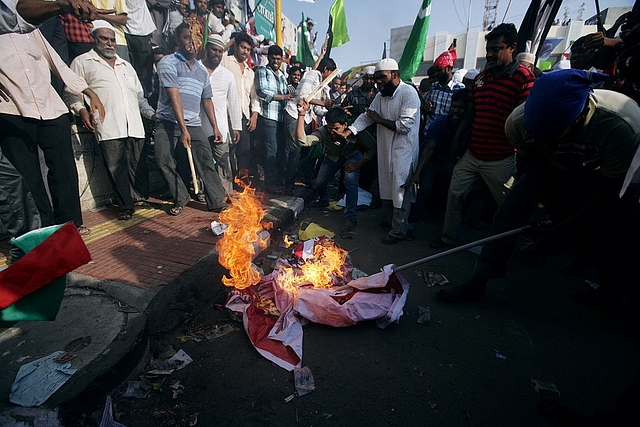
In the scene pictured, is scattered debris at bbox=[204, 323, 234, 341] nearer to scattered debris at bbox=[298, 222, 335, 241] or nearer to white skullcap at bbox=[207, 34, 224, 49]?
scattered debris at bbox=[298, 222, 335, 241]

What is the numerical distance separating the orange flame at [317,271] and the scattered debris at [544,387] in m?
1.79

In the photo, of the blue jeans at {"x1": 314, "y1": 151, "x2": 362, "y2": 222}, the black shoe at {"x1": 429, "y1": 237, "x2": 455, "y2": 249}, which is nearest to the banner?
the blue jeans at {"x1": 314, "y1": 151, "x2": 362, "y2": 222}

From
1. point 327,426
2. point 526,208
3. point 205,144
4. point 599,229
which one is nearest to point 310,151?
point 205,144

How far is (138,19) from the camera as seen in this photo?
224 inches

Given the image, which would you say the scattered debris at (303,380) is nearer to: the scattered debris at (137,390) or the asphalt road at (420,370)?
the asphalt road at (420,370)

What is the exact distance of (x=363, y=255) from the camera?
14.3 ft

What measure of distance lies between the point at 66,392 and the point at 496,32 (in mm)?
5046

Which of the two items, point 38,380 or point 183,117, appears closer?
point 38,380

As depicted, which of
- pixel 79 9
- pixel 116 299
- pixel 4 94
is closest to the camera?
pixel 116 299

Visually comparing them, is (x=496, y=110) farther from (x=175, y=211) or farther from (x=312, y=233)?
(x=175, y=211)

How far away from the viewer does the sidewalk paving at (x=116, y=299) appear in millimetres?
1973

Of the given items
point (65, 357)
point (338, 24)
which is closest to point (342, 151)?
point (65, 357)

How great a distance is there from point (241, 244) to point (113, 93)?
9.58 ft

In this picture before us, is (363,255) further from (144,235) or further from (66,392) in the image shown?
(66,392)
